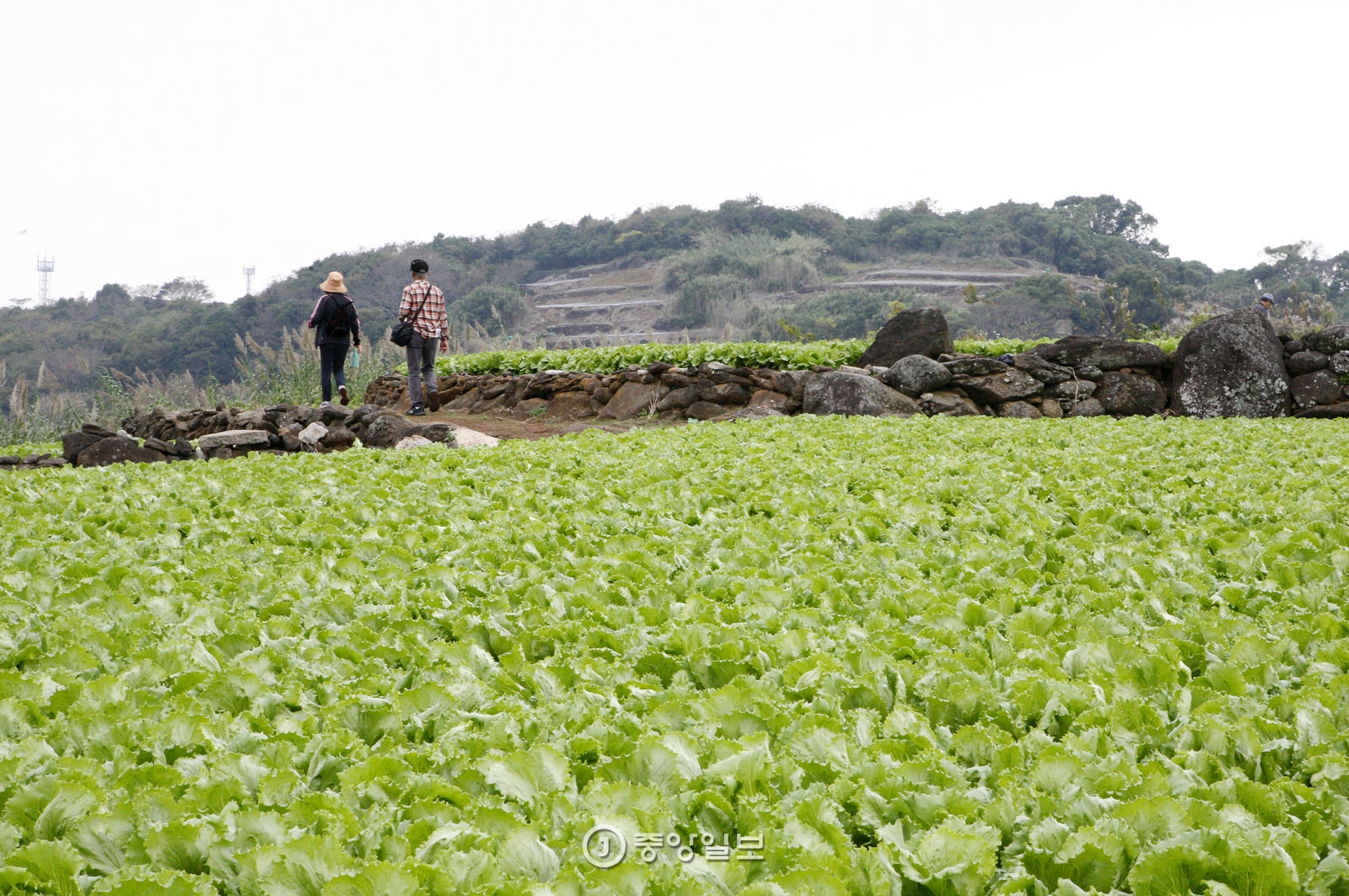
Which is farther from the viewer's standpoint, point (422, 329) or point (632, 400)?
point (632, 400)

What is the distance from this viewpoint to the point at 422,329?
10797mm

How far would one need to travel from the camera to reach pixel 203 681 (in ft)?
7.88

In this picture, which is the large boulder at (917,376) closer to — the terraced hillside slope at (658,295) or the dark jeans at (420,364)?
the dark jeans at (420,364)

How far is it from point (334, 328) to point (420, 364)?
105 centimetres

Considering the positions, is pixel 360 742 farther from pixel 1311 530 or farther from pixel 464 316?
pixel 464 316

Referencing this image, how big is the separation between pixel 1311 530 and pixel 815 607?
2.26 metres

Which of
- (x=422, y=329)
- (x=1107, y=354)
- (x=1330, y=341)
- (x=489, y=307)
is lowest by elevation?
(x=1107, y=354)

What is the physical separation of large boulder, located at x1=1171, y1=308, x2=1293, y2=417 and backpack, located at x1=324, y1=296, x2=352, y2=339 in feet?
30.1

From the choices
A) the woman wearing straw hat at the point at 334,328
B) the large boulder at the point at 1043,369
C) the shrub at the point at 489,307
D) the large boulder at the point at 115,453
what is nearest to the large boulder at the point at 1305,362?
the large boulder at the point at 1043,369

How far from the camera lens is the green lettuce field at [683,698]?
1.57m

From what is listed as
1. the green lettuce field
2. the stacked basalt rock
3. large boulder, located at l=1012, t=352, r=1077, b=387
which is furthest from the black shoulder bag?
large boulder, located at l=1012, t=352, r=1077, b=387

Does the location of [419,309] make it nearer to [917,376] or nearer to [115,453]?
[115,453]

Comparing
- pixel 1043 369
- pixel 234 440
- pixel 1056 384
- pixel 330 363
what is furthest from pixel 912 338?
pixel 234 440

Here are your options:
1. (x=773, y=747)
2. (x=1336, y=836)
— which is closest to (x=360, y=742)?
(x=773, y=747)
